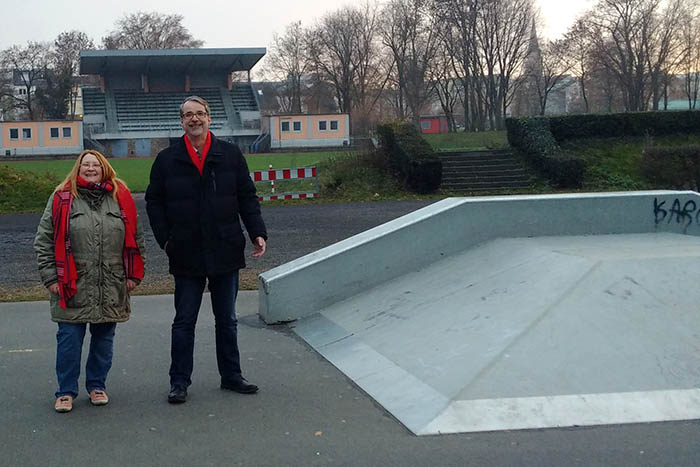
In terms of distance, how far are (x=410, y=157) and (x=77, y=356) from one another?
865 inches

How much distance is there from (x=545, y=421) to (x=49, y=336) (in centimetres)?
481

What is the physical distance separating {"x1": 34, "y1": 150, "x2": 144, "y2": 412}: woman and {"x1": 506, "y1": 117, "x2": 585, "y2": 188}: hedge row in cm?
2320

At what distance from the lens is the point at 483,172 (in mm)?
28719

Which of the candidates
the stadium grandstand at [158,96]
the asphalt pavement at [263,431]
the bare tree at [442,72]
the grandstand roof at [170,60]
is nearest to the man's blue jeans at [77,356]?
the asphalt pavement at [263,431]

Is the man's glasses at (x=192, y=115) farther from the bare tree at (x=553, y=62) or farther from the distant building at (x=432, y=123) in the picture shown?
the distant building at (x=432, y=123)

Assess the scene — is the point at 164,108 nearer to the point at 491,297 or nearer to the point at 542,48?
the point at 542,48

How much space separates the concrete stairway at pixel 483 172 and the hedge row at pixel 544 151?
19.7 inches

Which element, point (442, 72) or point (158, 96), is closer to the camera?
point (442, 72)

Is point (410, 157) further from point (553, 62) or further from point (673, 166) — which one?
point (553, 62)

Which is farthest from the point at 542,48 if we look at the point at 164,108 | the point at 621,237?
the point at 621,237

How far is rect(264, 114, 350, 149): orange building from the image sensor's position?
70188 mm

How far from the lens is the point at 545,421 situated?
493 centimetres

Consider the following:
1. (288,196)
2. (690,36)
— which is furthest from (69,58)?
(288,196)

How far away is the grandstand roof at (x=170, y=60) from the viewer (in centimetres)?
7156
